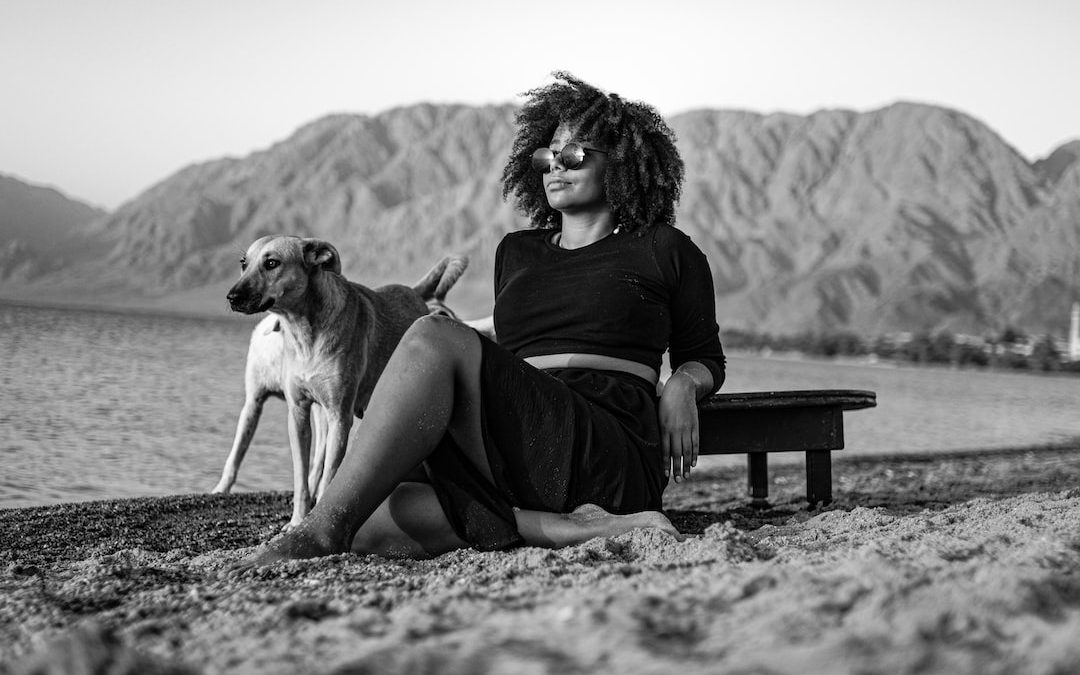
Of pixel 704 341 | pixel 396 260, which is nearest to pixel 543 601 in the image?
pixel 704 341

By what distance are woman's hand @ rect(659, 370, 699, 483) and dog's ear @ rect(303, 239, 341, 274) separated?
6.42 ft

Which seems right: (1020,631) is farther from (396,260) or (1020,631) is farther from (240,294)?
(396,260)

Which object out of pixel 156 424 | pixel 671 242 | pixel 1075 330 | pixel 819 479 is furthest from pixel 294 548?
pixel 1075 330

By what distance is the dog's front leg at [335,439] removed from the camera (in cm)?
521

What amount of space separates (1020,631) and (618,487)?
215 centimetres

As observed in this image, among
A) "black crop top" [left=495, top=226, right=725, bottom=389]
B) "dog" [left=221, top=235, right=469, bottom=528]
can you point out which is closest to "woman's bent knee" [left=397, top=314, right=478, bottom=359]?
"black crop top" [left=495, top=226, right=725, bottom=389]

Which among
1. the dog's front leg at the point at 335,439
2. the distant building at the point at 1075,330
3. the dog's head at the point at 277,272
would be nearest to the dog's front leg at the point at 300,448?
the dog's front leg at the point at 335,439

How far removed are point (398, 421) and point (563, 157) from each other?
62.7 inches

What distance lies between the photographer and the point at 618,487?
3.96 metres

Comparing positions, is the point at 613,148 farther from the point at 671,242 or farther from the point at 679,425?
the point at 679,425

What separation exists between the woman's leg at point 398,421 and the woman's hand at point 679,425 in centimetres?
95

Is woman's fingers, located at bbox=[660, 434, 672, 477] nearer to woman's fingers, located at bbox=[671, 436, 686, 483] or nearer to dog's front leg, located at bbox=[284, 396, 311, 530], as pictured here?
woman's fingers, located at bbox=[671, 436, 686, 483]

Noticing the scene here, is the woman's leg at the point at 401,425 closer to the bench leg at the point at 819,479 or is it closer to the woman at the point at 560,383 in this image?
the woman at the point at 560,383

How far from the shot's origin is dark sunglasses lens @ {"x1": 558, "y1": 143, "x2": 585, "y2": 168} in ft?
15.0
